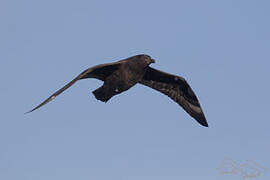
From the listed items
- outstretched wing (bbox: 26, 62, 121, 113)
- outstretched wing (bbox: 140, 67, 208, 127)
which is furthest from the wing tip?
outstretched wing (bbox: 26, 62, 121, 113)

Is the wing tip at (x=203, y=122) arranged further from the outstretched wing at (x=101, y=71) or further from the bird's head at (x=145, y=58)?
the outstretched wing at (x=101, y=71)

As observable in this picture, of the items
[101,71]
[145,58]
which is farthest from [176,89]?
[101,71]

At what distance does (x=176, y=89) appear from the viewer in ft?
65.3

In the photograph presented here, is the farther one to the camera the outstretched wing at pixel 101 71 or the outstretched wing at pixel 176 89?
the outstretched wing at pixel 176 89

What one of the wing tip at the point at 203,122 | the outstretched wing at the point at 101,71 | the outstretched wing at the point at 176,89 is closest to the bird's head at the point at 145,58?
the outstretched wing at the point at 101,71

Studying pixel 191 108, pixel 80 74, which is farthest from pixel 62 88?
pixel 191 108

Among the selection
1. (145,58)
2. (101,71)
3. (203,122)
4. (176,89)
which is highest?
(145,58)

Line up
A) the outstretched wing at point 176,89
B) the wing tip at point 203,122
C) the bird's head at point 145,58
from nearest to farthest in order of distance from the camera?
the bird's head at point 145,58 → the outstretched wing at point 176,89 → the wing tip at point 203,122

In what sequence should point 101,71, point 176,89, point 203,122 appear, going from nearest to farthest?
1. point 101,71
2. point 176,89
3. point 203,122

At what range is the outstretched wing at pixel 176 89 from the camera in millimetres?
19359

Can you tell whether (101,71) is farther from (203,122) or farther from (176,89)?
(203,122)

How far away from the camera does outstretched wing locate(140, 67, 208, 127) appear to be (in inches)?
762

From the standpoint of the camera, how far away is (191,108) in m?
20.1

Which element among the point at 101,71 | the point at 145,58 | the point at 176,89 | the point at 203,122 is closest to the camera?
the point at 145,58
